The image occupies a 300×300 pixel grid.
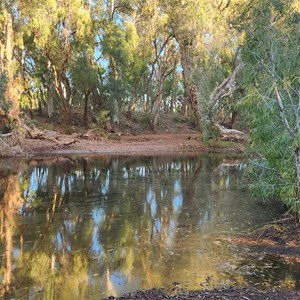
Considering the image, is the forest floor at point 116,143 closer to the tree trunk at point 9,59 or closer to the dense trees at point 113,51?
the dense trees at point 113,51

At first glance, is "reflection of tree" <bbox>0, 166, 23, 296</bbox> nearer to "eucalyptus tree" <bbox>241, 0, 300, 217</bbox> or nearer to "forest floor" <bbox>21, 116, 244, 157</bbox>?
"eucalyptus tree" <bbox>241, 0, 300, 217</bbox>

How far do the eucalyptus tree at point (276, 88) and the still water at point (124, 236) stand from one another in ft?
5.47

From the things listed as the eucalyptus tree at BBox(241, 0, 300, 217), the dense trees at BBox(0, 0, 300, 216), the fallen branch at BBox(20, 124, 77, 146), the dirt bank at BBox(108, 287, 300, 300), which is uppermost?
the dense trees at BBox(0, 0, 300, 216)

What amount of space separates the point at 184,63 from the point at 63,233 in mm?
26397

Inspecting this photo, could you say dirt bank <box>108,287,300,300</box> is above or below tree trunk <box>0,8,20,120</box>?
below

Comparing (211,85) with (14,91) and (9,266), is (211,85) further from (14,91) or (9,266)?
(9,266)

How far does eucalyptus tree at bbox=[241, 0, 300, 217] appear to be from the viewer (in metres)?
7.32

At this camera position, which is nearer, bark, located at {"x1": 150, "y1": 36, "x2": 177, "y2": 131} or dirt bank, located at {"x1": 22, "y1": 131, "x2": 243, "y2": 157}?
dirt bank, located at {"x1": 22, "y1": 131, "x2": 243, "y2": 157}

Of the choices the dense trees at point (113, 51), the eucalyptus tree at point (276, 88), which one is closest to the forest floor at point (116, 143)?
the dense trees at point (113, 51)

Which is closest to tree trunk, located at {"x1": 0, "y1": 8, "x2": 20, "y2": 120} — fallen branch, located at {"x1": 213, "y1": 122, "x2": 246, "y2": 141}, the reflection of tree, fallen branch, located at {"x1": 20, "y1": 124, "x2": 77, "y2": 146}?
fallen branch, located at {"x1": 20, "y1": 124, "x2": 77, "y2": 146}

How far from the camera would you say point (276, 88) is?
280 inches

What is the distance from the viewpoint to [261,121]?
787cm

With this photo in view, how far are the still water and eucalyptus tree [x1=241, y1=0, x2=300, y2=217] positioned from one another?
5.47ft

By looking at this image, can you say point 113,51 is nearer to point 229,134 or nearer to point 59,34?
point 59,34
